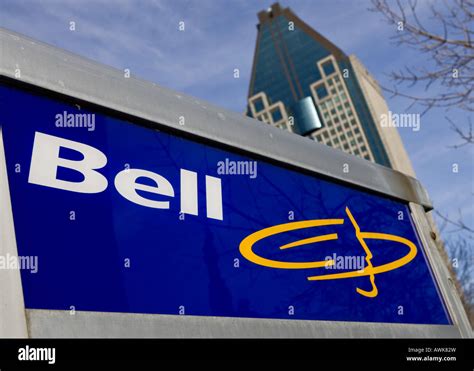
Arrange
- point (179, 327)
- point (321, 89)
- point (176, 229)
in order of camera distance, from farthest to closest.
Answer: point (321, 89) < point (176, 229) < point (179, 327)

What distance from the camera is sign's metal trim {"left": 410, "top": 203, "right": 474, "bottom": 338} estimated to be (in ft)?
10.6

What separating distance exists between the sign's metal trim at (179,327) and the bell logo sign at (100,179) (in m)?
0.39

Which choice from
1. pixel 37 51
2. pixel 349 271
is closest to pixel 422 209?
pixel 349 271

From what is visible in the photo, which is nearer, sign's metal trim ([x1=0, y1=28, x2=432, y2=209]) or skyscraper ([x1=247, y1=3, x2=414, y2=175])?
sign's metal trim ([x1=0, y1=28, x2=432, y2=209])

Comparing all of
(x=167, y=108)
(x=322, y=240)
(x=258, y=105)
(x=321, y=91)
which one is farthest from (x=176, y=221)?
(x=258, y=105)

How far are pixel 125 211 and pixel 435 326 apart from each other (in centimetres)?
186

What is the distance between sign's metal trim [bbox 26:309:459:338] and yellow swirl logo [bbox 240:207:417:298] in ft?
0.72

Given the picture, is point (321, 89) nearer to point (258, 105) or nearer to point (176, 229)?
point (258, 105)

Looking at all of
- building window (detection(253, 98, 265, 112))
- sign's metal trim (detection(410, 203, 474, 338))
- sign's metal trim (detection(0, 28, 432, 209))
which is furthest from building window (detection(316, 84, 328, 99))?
sign's metal trim (detection(0, 28, 432, 209))

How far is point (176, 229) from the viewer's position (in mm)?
2018

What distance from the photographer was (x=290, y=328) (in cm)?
220

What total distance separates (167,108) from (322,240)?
92 cm

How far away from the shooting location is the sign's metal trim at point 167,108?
1854mm

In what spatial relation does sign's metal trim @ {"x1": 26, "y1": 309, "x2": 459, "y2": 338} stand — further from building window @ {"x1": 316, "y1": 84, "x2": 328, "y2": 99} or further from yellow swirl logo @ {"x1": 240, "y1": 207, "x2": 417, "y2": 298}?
building window @ {"x1": 316, "y1": 84, "x2": 328, "y2": 99}
